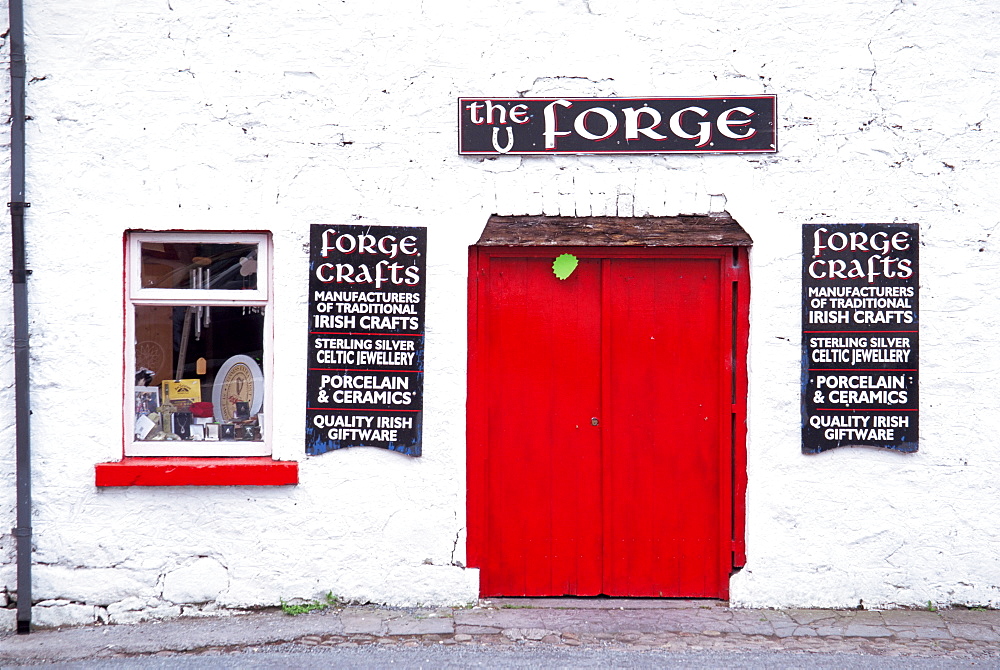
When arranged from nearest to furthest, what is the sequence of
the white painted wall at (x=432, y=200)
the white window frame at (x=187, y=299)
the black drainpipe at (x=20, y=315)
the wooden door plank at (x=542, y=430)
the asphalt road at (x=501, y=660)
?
the asphalt road at (x=501, y=660) → the black drainpipe at (x=20, y=315) → the white painted wall at (x=432, y=200) → the white window frame at (x=187, y=299) → the wooden door plank at (x=542, y=430)

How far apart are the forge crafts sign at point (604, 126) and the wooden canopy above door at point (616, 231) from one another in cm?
40

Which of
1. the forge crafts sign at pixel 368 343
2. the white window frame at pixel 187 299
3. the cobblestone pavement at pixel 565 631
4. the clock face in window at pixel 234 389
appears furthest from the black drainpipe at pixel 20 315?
the forge crafts sign at pixel 368 343

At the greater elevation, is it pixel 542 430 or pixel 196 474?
pixel 542 430

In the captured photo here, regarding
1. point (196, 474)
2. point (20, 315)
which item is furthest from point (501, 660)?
point (20, 315)

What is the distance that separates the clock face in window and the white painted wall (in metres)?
0.24

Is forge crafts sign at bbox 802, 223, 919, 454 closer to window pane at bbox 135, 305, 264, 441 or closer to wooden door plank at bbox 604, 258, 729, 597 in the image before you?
wooden door plank at bbox 604, 258, 729, 597

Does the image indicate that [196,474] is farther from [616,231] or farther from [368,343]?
[616,231]

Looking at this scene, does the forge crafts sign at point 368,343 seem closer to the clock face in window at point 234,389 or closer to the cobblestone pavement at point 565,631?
the clock face in window at point 234,389

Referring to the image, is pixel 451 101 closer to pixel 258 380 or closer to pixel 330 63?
pixel 330 63

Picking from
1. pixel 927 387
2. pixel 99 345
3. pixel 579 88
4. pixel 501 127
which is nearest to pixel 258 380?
pixel 99 345

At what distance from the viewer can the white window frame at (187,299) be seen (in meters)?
5.23

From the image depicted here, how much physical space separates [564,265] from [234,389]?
2140 mm

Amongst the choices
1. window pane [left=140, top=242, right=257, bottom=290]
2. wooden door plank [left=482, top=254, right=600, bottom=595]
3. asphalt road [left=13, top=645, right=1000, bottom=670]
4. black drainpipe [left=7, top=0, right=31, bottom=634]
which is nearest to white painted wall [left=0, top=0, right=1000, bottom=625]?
black drainpipe [left=7, top=0, right=31, bottom=634]

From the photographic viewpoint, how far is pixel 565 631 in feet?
16.3
